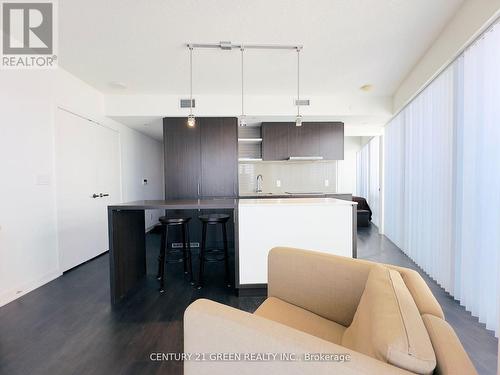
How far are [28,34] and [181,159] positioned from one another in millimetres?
2286

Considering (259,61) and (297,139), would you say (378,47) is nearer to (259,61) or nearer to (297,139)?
(259,61)

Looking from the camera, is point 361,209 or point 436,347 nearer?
point 436,347

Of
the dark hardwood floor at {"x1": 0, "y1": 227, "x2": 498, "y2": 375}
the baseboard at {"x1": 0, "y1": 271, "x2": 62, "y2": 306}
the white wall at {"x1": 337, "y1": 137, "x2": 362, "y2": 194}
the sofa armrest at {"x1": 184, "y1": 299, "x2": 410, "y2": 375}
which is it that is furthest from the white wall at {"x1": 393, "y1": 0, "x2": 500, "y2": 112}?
the baseboard at {"x1": 0, "y1": 271, "x2": 62, "y2": 306}

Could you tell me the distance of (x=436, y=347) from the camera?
2.01 ft

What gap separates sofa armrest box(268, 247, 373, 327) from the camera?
1210mm

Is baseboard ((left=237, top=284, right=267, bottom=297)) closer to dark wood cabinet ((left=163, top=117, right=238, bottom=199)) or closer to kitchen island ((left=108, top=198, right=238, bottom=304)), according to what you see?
kitchen island ((left=108, top=198, right=238, bottom=304))

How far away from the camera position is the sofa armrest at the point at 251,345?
1.98 feet

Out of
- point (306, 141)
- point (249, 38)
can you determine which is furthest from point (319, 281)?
point (306, 141)

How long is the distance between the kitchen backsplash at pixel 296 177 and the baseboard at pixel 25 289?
339 cm

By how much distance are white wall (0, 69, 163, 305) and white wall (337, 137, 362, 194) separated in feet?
21.2

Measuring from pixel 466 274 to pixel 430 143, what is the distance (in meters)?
1.44

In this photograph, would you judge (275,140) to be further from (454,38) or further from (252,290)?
(252,290)

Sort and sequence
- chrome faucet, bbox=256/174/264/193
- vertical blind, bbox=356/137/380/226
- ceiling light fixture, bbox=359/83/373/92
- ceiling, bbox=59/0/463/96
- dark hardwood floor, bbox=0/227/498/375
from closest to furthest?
dark hardwood floor, bbox=0/227/498/375 < ceiling, bbox=59/0/463/96 < ceiling light fixture, bbox=359/83/373/92 < chrome faucet, bbox=256/174/264/193 < vertical blind, bbox=356/137/380/226

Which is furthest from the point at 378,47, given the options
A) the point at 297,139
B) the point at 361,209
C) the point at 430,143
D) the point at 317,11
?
the point at 361,209
